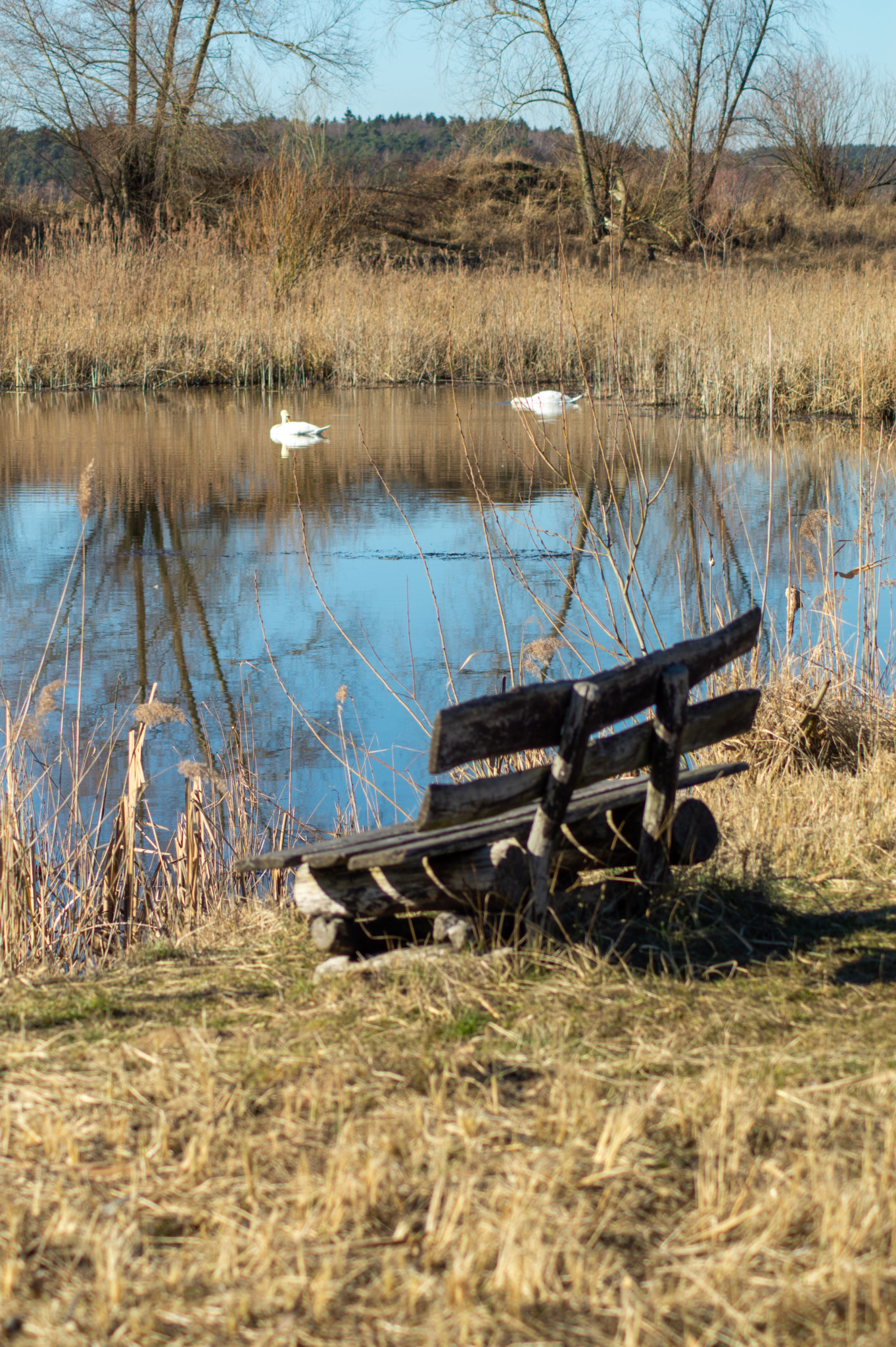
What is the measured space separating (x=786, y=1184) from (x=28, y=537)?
20.9ft

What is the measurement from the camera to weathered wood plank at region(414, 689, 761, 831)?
7.63 feet

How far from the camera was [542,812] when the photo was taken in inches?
101

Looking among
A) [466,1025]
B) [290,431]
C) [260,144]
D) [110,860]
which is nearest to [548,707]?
[466,1025]

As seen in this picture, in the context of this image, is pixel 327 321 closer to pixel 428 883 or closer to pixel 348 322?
pixel 348 322

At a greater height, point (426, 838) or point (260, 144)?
point (260, 144)

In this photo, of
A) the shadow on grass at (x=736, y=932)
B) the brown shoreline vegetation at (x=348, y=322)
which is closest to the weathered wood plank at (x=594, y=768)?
the shadow on grass at (x=736, y=932)

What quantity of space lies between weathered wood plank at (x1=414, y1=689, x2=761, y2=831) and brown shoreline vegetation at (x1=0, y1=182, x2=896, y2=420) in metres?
10.9

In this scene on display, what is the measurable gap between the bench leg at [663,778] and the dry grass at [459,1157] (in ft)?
0.64

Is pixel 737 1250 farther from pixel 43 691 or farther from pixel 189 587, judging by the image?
pixel 189 587

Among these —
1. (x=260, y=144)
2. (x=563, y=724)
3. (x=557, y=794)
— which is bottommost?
(x=557, y=794)

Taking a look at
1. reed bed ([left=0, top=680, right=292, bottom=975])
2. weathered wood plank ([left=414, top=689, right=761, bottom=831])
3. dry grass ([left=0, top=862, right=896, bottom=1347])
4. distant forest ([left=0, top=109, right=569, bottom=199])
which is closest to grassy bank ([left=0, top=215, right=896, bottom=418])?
distant forest ([left=0, top=109, right=569, bottom=199])

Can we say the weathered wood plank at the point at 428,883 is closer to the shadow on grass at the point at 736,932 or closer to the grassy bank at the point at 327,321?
the shadow on grass at the point at 736,932

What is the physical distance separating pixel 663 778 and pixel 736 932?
434mm

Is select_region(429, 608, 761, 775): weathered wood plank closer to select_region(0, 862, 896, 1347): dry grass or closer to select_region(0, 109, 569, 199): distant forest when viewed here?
select_region(0, 862, 896, 1347): dry grass
